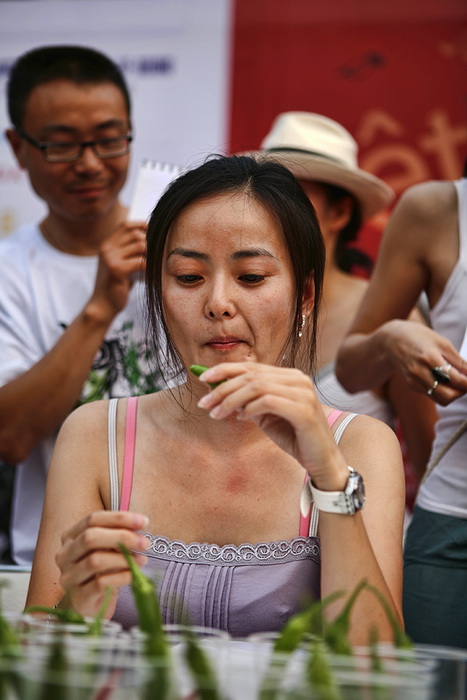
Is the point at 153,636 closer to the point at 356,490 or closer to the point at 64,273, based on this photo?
the point at 356,490

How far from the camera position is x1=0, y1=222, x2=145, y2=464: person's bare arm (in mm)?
2629

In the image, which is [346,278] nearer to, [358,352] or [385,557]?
[358,352]

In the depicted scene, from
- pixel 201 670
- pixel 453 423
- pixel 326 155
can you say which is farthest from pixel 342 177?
pixel 201 670

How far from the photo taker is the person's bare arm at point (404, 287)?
214 cm

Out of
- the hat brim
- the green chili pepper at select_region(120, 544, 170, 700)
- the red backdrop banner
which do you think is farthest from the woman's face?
the red backdrop banner

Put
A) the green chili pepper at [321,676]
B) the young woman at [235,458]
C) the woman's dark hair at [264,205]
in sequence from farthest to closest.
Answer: the woman's dark hair at [264,205] < the young woman at [235,458] < the green chili pepper at [321,676]

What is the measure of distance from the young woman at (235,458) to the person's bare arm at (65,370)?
52 cm

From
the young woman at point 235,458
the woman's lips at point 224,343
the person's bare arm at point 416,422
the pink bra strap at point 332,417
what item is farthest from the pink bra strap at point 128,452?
the person's bare arm at point 416,422

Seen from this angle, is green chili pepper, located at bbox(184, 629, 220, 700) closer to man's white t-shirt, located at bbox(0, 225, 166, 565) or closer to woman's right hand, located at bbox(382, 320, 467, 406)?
woman's right hand, located at bbox(382, 320, 467, 406)

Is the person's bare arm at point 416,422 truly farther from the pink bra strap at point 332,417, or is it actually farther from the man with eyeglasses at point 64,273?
the pink bra strap at point 332,417

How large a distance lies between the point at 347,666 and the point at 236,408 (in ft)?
1.89

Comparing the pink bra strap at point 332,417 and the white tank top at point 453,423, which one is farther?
the white tank top at point 453,423

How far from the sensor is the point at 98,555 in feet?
4.49

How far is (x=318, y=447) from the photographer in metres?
A: 1.52
